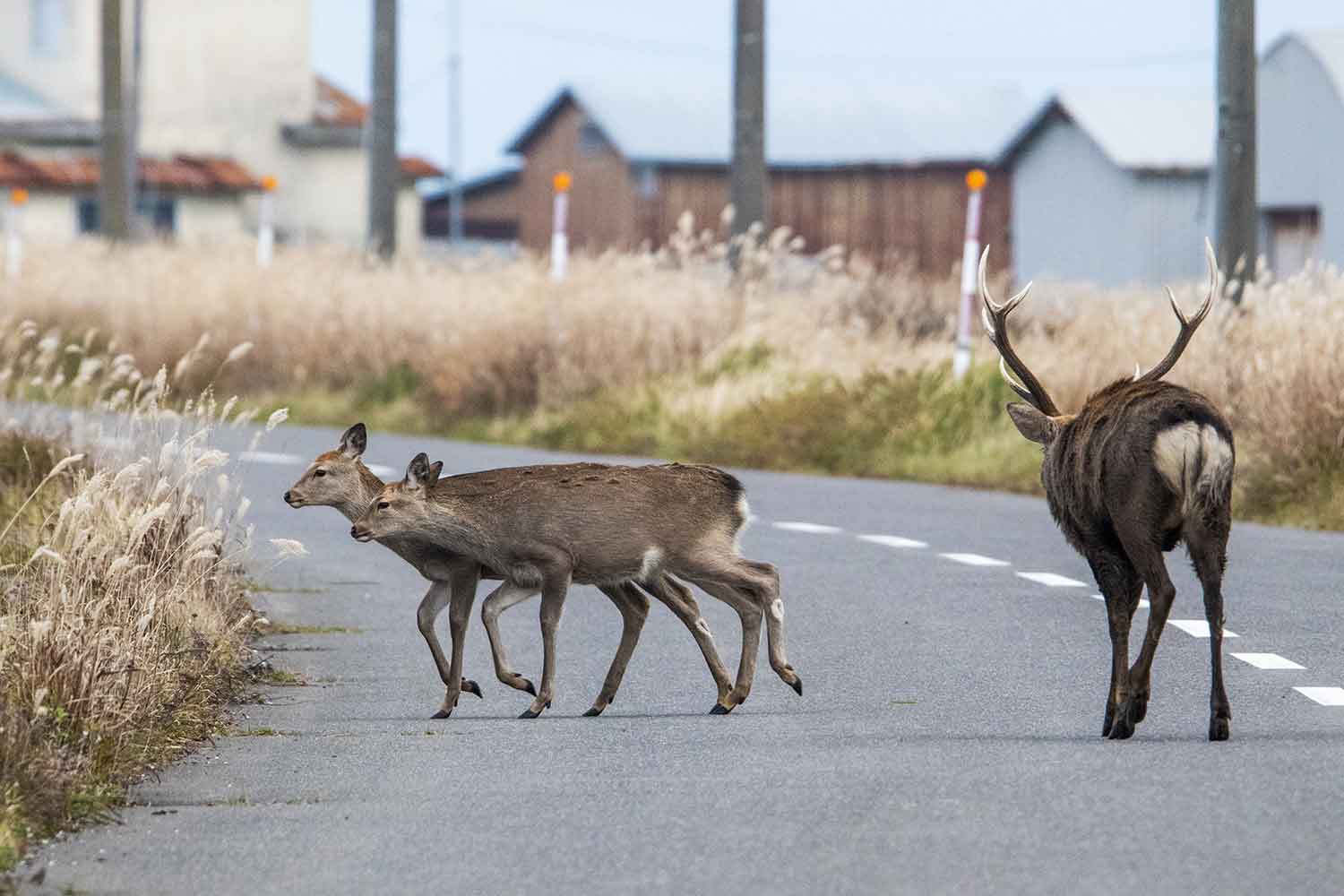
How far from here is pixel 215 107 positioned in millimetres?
71438

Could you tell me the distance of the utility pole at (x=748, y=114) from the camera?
30188 mm

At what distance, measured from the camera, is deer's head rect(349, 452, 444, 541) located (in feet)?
34.1

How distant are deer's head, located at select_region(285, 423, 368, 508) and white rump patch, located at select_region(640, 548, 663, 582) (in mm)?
1195

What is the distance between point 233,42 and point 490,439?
159ft

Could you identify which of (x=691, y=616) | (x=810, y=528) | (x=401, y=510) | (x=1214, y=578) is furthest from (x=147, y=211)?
(x=1214, y=578)

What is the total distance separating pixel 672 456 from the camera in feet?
76.5

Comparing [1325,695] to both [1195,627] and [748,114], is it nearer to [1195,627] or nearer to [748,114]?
[1195,627]

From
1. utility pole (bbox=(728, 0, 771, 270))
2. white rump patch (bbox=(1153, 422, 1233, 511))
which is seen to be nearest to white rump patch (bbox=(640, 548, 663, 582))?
white rump patch (bbox=(1153, 422, 1233, 511))

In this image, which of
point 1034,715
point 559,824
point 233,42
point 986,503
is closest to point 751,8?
point 986,503

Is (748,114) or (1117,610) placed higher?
(748,114)

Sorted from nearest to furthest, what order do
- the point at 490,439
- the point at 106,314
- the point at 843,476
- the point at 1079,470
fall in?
the point at 1079,470 < the point at 843,476 < the point at 490,439 < the point at 106,314

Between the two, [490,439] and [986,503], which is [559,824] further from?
[490,439]

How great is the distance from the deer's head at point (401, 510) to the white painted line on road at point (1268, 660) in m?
3.56

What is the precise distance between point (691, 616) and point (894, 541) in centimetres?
650
